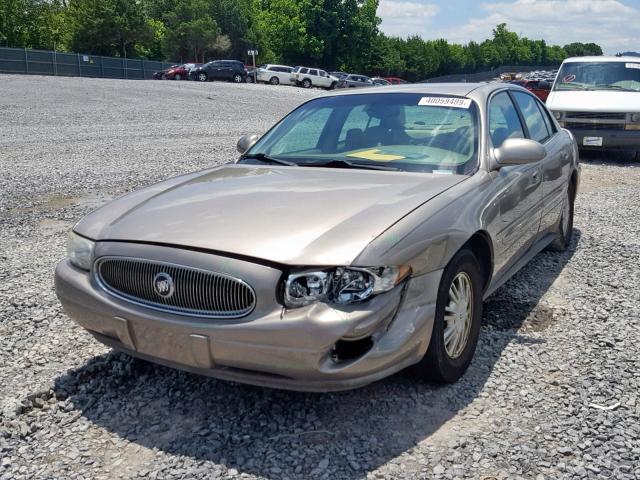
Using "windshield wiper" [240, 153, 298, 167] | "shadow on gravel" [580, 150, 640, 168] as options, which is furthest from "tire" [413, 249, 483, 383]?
"shadow on gravel" [580, 150, 640, 168]

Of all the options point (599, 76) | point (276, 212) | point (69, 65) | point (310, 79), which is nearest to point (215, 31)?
point (69, 65)

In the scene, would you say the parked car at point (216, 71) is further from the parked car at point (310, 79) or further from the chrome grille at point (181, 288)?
the chrome grille at point (181, 288)

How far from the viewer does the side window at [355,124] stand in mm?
4273

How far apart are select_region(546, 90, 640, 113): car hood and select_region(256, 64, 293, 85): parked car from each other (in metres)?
37.3

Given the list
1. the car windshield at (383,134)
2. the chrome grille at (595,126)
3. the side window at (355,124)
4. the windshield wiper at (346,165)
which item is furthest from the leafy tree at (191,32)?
the windshield wiper at (346,165)

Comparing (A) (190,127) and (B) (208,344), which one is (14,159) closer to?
(A) (190,127)

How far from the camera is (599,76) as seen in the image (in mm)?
12469

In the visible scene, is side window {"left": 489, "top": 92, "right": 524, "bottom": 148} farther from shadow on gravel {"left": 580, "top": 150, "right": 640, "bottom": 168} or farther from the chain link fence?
the chain link fence

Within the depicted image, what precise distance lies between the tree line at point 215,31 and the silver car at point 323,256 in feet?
208

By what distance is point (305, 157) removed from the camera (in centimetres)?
420

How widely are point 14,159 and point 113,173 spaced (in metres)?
2.31

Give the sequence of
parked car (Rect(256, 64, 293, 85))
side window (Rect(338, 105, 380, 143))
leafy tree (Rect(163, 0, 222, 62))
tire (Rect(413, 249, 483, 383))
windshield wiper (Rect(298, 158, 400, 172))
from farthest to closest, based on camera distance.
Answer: leafy tree (Rect(163, 0, 222, 62))
parked car (Rect(256, 64, 293, 85))
side window (Rect(338, 105, 380, 143))
windshield wiper (Rect(298, 158, 400, 172))
tire (Rect(413, 249, 483, 383))

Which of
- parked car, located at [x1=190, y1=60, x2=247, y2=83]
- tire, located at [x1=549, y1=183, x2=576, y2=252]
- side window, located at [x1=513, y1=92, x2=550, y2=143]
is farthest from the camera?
parked car, located at [x1=190, y1=60, x2=247, y2=83]

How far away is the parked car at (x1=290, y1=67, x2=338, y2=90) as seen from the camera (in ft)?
154
